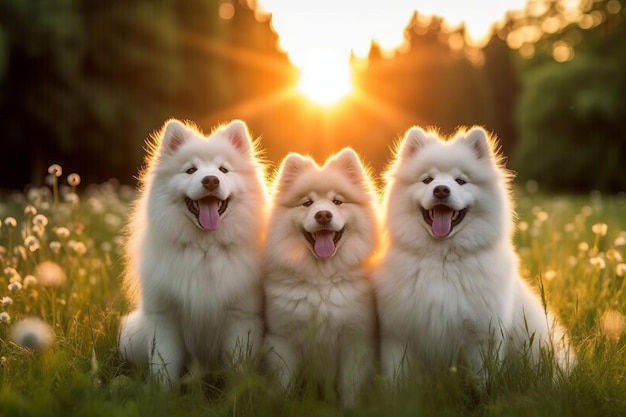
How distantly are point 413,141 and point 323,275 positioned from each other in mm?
1110

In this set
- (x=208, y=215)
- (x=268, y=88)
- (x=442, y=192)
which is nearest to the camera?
(x=442, y=192)

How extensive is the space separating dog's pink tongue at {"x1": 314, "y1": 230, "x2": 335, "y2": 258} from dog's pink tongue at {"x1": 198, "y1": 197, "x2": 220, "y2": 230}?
2.14 ft

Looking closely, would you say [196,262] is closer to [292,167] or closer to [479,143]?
[292,167]

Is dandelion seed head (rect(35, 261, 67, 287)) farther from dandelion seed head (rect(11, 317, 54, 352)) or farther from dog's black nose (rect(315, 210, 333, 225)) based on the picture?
dog's black nose (rect(315, 210, 333, 225))

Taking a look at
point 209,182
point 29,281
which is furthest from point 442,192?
point 29,281

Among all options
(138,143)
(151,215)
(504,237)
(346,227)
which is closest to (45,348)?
(151,215)

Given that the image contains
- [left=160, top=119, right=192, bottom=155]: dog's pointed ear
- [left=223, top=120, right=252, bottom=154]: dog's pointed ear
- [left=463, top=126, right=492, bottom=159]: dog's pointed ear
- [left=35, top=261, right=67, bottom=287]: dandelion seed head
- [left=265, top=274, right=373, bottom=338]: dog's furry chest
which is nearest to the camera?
[left=265, top=274, right=373, bottom=338]: dog's furry chest

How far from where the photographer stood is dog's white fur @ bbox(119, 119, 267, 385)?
13.7 ft

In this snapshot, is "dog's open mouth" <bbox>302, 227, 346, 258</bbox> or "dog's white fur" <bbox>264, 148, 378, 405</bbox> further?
"dog's open mouth" <bbox>302, 227, 346, 258</bbox>

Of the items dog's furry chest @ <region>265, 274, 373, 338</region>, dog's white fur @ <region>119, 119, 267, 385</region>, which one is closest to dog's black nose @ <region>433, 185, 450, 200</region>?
dog's furry chest @ <region>265, 274, 373, 338</region>

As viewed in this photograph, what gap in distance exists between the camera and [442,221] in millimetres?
4082

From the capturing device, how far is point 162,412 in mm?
3381

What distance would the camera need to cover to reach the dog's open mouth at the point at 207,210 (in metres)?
4.18

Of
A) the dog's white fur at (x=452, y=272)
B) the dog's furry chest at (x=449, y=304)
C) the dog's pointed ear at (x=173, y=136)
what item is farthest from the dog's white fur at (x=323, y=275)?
the dog's pointed ear at (x=173, y=136)
